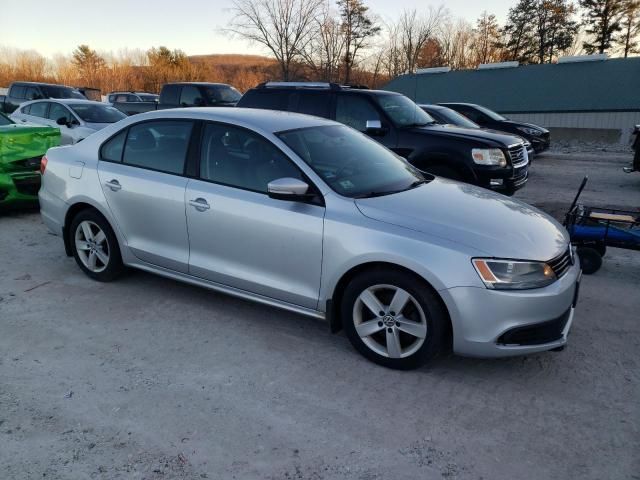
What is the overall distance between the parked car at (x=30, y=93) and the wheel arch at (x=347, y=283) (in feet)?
50.2

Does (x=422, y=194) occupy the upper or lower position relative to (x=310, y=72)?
Answer: lower

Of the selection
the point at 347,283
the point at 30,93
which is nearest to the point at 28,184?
the point at 347,283

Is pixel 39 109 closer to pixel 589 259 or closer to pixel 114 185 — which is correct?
pixel 114 185

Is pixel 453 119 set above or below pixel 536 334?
above

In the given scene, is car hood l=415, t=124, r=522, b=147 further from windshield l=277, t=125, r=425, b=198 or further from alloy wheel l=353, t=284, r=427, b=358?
alloy wheel l=353, t=284, r=427, b=358

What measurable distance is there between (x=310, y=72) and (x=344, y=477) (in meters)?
41.6

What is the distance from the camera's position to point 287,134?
13.4 ft

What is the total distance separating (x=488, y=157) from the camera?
7.34m

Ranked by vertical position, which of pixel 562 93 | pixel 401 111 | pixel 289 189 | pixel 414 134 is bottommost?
pixel 289 189

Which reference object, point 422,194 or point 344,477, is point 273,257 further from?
point 344,477

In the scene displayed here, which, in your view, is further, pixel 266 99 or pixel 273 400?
pixel 266 99

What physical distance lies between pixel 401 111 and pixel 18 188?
5669 mm

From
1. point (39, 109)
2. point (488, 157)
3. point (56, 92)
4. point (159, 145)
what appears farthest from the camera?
point (56, 92)

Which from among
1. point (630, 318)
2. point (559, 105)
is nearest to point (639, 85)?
point (559, 105)
